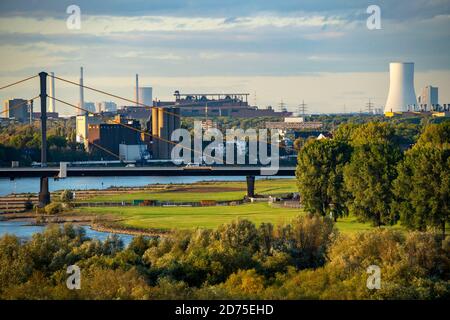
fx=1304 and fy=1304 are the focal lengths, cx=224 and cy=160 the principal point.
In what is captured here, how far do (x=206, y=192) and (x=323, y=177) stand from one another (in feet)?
35.5

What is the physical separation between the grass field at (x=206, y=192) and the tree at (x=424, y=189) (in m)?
10.5

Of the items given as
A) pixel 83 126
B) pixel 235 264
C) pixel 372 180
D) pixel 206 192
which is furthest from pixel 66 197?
pixel 83 126

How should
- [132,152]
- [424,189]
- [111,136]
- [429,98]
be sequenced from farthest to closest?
[429,98]
[111,136]
[132,152]
[424,189]

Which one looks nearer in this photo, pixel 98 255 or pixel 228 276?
pixel 228 276

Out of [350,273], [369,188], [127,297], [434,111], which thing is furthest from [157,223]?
[434,111]

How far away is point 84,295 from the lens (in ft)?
56.6

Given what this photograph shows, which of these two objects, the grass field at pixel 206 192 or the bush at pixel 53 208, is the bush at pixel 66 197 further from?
the bush at pixel 53 208

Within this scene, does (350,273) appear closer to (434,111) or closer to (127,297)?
(127,297)

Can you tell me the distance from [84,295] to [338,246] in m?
6.09

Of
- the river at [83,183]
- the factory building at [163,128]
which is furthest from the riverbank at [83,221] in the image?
the factory building at [163,128]

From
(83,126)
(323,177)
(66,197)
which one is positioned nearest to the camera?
(323,177)

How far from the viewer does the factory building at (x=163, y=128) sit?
65688 millimetres

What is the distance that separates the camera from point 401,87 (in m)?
79.4

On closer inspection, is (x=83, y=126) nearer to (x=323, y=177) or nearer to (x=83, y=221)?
(x=83, y=221)
